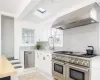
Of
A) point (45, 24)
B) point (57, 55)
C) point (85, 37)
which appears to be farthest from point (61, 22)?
point (45, 24)

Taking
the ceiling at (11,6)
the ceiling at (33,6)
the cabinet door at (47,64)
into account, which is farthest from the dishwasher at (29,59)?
the ceiling at (11,6)

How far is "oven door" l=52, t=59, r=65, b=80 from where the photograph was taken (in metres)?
2.64

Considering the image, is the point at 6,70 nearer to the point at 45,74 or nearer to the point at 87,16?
the point at 87,16

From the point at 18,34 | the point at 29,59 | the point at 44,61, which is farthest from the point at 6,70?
the point at 18,34

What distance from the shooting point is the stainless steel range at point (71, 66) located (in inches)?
81.1

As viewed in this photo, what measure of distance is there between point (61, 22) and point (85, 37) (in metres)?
→ 0.91

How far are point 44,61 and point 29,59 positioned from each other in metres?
0.98

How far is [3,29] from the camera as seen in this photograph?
4781 mm

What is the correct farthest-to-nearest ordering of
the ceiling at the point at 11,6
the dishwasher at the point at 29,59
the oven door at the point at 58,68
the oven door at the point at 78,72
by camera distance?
the dishwasher at the point at 29,59 < the ceiling at the point at 11,6 < the oven door at the point at 58,68 < the oven door at the point at 78,72

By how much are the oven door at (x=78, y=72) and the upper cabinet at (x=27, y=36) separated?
10.1 feet

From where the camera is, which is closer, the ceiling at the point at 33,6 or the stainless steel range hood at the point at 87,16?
the stainless steel range hood at the point at 87,16

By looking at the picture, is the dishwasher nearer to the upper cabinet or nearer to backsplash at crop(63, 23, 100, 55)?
the upper cabinet

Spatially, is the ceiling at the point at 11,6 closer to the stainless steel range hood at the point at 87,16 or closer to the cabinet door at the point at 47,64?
the stainless steel range hood at the point at 87,16

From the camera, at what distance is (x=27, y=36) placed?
193 inches
